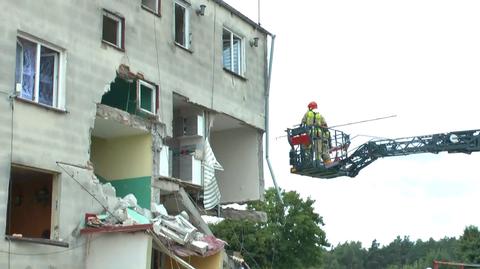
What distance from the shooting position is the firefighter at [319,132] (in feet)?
79.0

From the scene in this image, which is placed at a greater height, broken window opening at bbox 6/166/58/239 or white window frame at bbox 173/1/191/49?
white window frame at bbox 173/1/191/49

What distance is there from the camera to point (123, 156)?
19.7m

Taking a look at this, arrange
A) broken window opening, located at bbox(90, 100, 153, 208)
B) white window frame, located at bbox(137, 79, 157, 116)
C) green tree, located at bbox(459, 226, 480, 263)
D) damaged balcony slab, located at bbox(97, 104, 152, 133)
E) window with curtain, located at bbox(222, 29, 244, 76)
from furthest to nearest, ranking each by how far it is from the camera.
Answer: green tree, located at bbox(459, 226, 480, 263)
window with curtain, located at bbox(222, 29, 244, 76)
white window frame, located at bbox(137, 79, 157, 116)
broken window opening, located at bbox(90, 100, 153, 208)
damaged balcony slab, located at bbox(97, 104, 152, 133)

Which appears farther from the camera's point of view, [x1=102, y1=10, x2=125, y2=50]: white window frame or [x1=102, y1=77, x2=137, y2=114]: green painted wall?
[x1=102, y1=77, x2=137, y2=114]: green painted wall

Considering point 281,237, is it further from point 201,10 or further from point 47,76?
point 47,76

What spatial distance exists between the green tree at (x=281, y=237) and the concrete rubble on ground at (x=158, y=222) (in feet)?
89.1

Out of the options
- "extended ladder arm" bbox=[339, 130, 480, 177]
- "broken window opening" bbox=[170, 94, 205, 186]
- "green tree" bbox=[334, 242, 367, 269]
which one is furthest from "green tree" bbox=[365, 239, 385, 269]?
"broken window opening" bbox=[170, 94, 205, 186]

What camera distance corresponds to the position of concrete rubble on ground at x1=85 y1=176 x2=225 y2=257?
55.9 ft

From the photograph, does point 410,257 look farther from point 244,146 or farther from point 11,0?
point 11,0

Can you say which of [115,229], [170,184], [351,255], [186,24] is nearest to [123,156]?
[170,184]

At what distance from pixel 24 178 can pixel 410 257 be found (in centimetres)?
12327

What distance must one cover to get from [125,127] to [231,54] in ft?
19.2

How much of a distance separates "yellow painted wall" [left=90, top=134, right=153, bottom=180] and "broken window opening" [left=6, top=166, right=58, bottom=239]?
1972 millimetres

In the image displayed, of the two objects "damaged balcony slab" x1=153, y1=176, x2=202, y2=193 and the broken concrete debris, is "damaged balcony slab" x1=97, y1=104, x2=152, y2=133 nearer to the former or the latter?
"damaged balcony slab" x1=153, y1=176, x2=202, y2=193
